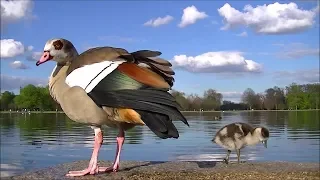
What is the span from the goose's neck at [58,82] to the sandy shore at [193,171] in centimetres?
102

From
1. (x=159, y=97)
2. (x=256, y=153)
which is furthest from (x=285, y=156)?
(x=159, y=97)

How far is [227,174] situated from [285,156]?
8086 mm

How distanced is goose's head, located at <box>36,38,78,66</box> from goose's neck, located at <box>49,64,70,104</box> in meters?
0.10

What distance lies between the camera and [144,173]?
235 inches

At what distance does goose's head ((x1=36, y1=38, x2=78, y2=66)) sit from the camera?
17.4 feet

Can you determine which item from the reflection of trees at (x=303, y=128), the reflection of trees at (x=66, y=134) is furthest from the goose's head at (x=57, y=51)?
the reflection of trees at (x=303, y=128)

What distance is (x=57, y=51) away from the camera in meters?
5.30

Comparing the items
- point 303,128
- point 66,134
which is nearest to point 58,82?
point 66,134

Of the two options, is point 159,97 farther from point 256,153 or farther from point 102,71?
point 256,153

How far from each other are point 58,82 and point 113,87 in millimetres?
851

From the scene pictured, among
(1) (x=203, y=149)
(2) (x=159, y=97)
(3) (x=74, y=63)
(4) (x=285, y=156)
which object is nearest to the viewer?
(2) (x=159, y=97)

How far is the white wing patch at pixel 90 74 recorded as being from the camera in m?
4.68

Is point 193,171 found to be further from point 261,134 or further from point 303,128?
point 303,128

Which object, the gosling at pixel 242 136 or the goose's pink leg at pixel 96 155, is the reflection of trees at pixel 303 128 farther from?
the goose's pink leg at pixel 96 155
